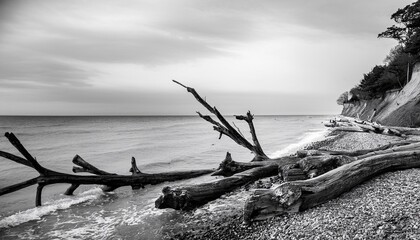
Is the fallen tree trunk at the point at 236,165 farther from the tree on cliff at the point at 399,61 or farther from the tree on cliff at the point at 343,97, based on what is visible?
the tree on cliff at the point at 343,97

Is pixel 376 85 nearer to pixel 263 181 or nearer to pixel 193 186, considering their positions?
pixel 263 181

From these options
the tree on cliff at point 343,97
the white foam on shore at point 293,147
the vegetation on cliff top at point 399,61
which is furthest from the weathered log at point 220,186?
the tree on cliff at point 343,97

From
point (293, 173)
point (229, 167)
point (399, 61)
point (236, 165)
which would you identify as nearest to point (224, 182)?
point (229, 167)

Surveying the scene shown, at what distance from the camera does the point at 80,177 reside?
6.82 m

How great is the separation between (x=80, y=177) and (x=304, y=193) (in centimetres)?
573

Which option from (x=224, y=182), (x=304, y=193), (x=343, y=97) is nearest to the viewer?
(x=304, y=193)

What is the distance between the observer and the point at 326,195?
14.5ft

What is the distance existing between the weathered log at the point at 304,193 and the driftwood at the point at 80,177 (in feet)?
13.8


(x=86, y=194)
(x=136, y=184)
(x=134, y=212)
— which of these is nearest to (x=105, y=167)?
(x=86, y=194)

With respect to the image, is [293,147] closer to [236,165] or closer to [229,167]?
[236,165]

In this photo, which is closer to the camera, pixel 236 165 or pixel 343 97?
pixel 236 165

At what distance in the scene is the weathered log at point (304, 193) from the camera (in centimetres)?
414

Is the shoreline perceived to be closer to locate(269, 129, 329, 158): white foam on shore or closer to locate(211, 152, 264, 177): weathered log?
locate(211, 152, 264, 177): weathered log

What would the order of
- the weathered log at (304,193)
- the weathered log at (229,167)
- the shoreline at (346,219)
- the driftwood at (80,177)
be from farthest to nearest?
the weathered log at (229,167), the driftwood at (80,177), the weathered log at (304,193), the shoreline at (346,219)
